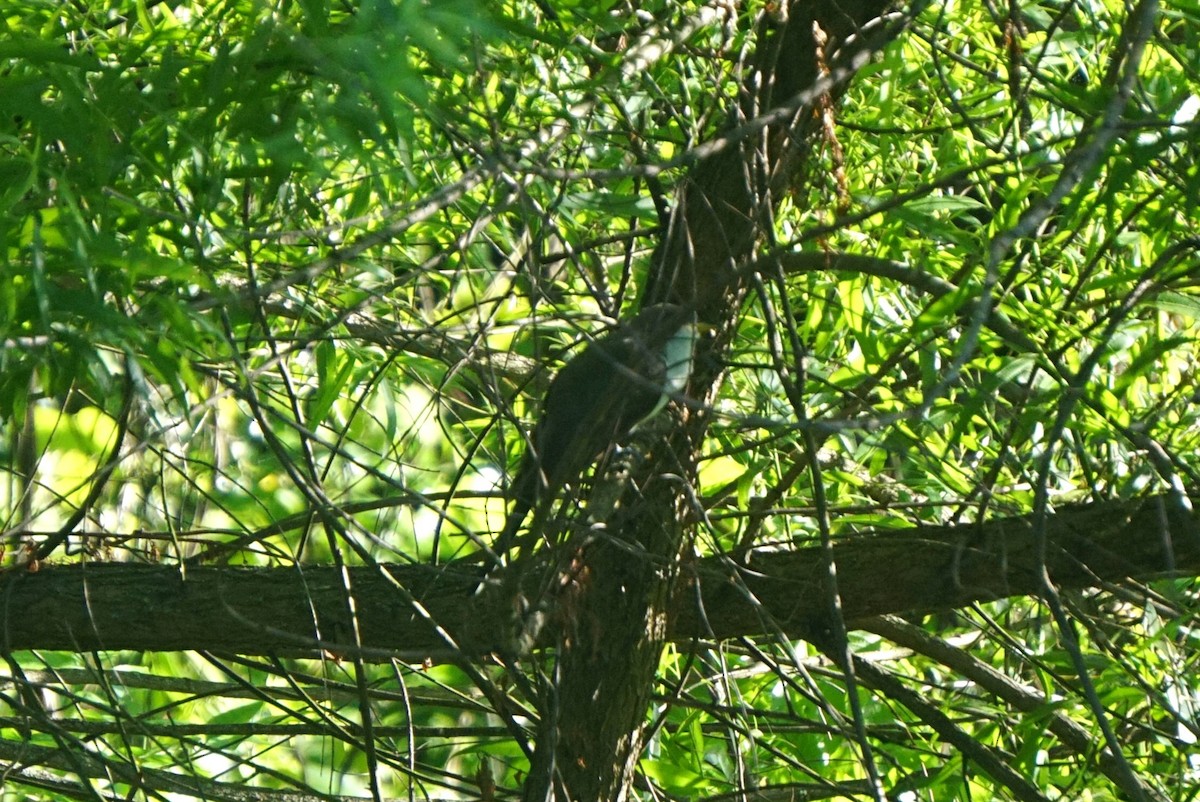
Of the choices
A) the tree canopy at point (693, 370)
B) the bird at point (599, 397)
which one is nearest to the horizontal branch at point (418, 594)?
the tree canopy at point (693, 370)

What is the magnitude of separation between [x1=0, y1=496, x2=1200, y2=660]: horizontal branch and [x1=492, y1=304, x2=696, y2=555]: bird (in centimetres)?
22

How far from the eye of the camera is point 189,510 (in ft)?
10.1

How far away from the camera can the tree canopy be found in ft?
4.59

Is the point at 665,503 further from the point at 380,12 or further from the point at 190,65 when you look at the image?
the point at 380,12

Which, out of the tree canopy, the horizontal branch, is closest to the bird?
the tree canopy

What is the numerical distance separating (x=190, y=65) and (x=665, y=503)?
0.95 meters

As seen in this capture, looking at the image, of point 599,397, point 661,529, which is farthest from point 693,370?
point 599,397

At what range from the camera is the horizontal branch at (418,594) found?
195 cm

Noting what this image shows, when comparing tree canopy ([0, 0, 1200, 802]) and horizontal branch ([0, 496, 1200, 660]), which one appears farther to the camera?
horizontal branch ([0, 496, 1200, 660])

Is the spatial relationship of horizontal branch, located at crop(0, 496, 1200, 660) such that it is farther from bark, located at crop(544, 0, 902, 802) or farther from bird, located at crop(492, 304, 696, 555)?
bird, located at crop(492, 304, 696, 555)

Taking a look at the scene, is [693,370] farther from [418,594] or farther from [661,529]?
[418,594]

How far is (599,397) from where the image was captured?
5.17ft

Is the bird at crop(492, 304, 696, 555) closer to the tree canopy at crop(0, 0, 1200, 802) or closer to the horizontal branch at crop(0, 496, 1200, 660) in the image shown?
the tree canopy at crop(0, 0, 1200, 802)

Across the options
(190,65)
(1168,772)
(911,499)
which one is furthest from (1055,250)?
(190,65)
